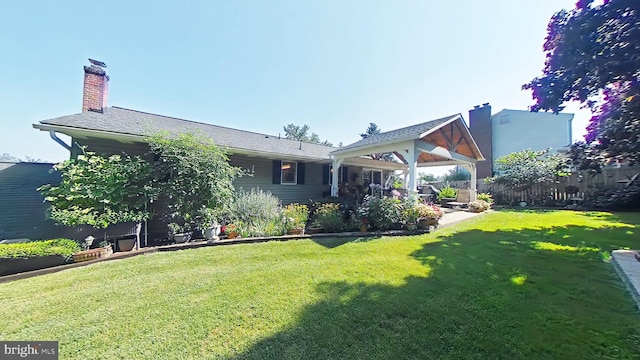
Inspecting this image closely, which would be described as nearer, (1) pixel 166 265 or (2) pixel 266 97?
(1) pixel 166 265

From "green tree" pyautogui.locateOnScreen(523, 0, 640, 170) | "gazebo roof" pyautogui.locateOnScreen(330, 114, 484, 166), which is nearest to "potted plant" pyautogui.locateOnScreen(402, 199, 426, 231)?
"gazebo roof" pyautogui.locateOnScreen(330, 114, 484, 166)

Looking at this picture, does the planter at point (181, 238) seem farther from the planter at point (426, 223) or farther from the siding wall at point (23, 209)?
the planter at point (426, 223)

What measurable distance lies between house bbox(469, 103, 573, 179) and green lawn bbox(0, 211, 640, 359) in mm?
19044

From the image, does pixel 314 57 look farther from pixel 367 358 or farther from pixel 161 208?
pixel 367 358

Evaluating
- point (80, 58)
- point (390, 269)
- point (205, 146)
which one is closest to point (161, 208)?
point (205, 146)

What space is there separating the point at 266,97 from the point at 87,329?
1450 cm

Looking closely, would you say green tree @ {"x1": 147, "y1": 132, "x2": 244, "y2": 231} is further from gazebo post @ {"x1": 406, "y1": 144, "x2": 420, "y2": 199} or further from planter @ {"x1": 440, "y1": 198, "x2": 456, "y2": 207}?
planter @ {"x1": 440, "y1": 198, "x2": 456, "y2": 207}

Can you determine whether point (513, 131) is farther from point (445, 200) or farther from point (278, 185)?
point (278, 185)

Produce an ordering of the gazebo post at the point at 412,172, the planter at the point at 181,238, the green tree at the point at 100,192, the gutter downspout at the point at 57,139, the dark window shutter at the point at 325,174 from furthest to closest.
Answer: the dark window shutter at the point at 325,174, the gazebo post at the point at 412,172, the planter at the point at 181,238, the gutter downspout at the point at 57,139, the green tree at the point at 100,192

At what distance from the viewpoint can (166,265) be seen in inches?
168

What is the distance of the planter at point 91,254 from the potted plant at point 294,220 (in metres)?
3.98

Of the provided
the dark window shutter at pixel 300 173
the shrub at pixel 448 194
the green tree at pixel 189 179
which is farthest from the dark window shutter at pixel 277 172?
the shrub at pixel 448 194

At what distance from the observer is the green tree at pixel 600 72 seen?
4.95m

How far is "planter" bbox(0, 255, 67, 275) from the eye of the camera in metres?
3.79
